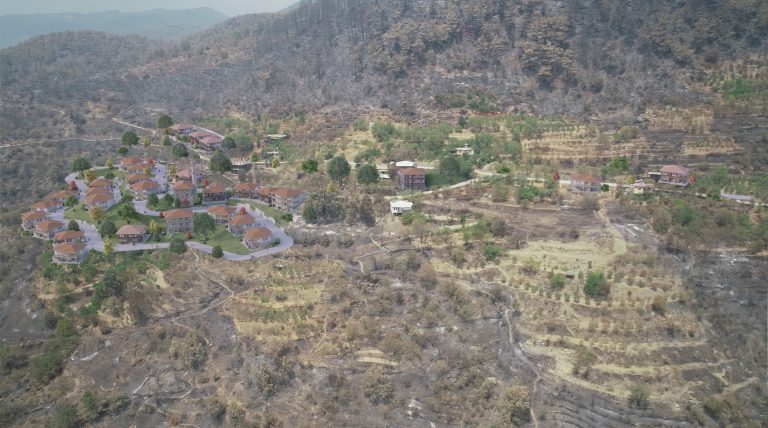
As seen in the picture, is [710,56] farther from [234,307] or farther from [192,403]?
[192,403]

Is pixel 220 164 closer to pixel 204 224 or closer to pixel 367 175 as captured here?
pixel 204 224

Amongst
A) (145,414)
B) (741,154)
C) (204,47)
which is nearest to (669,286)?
(741,154)

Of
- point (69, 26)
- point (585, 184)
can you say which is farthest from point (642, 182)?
point (69, 26)

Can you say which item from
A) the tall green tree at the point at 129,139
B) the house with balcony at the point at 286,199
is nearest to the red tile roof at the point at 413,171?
the house with balcony at the point at 286,199

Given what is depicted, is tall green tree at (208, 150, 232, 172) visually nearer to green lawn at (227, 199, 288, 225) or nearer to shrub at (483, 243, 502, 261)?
green lawn at (227, 199, 288, 225)

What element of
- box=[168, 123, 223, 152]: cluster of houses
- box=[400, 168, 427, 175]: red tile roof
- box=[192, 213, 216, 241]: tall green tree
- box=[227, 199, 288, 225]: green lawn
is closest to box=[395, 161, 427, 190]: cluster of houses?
box=[400, 168, 427, 175]: red tile roof

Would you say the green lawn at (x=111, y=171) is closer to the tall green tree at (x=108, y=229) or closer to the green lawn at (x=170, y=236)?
the green lawn at (x=170, y=236)
